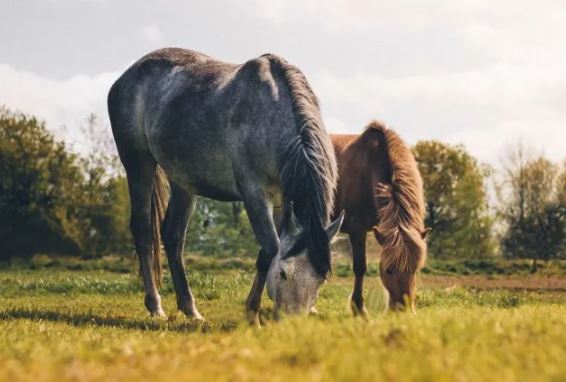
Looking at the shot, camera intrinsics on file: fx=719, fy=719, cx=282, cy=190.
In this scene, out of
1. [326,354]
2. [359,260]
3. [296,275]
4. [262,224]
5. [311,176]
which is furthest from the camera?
[359,260]

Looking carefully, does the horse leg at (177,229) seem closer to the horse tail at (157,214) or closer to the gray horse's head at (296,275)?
the horse tail at (157,214)

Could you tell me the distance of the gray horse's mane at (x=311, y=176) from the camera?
245 inches

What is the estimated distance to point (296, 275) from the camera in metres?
6.09

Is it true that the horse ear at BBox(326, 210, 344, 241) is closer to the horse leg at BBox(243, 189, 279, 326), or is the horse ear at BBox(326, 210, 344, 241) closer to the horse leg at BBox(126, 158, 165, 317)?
the horse leg at BBox(243, 189, 279, 326)

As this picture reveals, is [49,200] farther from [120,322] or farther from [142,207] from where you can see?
[120,322]

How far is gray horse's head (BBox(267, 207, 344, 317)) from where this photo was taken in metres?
6.08

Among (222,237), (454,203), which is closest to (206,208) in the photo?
(222,237)

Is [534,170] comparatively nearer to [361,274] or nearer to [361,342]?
[361,274]

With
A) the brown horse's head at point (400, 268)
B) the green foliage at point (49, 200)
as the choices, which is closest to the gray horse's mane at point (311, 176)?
the brown horse's head at point (400, 268)

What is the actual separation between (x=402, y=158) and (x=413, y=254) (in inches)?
85.7

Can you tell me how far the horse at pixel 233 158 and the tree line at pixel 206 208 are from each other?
81.7ft

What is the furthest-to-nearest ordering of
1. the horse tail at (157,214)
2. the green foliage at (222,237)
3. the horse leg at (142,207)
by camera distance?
the green foliage at (222,237), the horse tail at (157,214), the horse leg at (142,207)

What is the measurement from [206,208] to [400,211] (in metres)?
36.9

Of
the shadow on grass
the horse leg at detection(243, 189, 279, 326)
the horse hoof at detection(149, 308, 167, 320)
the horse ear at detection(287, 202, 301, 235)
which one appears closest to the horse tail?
the horse hoof at detection(149, 308, 167, 320)
